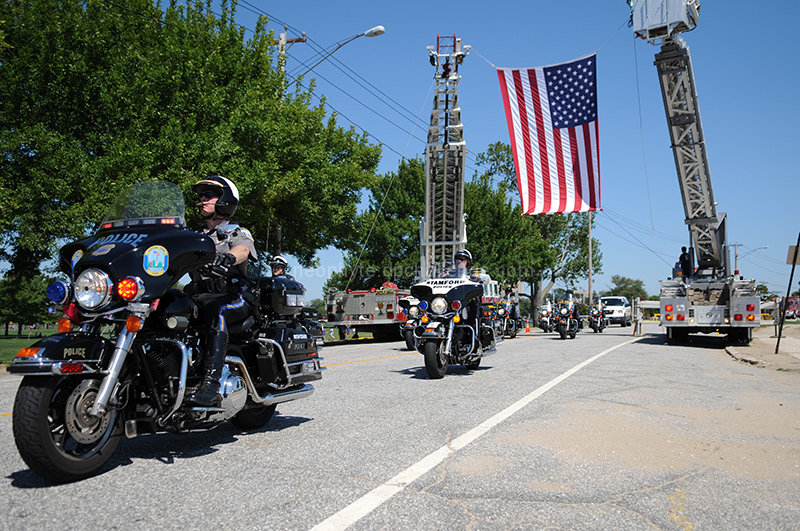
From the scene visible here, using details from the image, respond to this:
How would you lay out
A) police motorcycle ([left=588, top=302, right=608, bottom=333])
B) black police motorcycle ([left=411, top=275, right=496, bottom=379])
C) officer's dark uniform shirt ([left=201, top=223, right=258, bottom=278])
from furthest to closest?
police motorcycle ([left=588, top=302, right=608, bottom=333]) < black police motorcycle ([left=411, top=275, right=496, bottom=379]) < officer's dark uniform shirt ([left=201, top=223, right=258, bottom=278])

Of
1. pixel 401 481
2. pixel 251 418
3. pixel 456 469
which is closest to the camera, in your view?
pixel 401 481

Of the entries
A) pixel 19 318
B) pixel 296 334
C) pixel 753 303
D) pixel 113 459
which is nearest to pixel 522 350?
pixel 753 303

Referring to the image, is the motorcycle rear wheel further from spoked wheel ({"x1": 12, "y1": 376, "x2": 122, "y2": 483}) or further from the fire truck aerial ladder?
the fire truck aerial ladder

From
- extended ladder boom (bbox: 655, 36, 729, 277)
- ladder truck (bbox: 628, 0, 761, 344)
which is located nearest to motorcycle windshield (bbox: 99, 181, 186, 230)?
ladder truck (bbox: 628, 0, 761, 344)

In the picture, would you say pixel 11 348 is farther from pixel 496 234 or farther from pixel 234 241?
pixel 234 241

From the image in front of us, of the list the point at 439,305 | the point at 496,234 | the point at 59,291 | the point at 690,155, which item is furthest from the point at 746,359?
the point at 496,234

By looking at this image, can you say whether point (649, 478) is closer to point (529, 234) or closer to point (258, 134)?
point (258, 134)

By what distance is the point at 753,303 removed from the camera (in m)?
17.8

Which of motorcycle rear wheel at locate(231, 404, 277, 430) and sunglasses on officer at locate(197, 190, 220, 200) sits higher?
sunglasses on officer at locate(197, 190, 220, 200)

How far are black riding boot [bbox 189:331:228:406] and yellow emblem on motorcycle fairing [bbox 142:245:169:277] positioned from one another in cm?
67

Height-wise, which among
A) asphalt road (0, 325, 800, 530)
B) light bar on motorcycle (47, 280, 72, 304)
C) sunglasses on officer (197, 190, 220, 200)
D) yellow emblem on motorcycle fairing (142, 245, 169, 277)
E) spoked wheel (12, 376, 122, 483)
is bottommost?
asphalt road (0, 325, 800, 530)

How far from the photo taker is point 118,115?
47.6ft

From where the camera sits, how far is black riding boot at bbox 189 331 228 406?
4.21 meters

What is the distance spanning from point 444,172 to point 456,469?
17.9 metres
